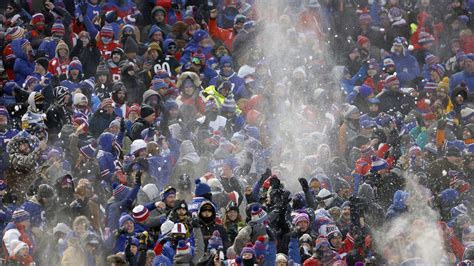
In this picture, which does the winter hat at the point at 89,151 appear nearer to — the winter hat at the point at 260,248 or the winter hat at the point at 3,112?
the winter hat at the point at 3,112

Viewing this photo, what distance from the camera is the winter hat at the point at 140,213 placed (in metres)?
23.4

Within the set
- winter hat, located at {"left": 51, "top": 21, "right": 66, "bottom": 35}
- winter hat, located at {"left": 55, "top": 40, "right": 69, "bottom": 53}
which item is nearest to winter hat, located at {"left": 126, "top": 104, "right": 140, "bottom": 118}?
winter hat, located at {"left": 55, "top": 40, "right": 69, "bottom": 53}

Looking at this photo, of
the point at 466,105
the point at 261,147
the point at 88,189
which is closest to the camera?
the point at 88,189

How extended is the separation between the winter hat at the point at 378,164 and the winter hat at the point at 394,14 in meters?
5.85

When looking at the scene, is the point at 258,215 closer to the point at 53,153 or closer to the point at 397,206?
the point at 397,206

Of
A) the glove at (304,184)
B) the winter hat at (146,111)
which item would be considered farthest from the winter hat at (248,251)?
the winter hat at (146,111)

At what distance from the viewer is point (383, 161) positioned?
1062 inches

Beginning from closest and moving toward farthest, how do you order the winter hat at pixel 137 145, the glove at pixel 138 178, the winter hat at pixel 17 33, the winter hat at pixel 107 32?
the glove at pixel 138 178, the winter hat at pixel 137 145, the winter hat at pixel 17 33, the winter hat at pixel 107 32

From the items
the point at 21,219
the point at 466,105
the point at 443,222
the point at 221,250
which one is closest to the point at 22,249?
the point at 21,219

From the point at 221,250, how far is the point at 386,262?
3.07m

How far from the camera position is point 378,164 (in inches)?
1059

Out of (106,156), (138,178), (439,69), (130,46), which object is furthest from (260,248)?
(439,69)

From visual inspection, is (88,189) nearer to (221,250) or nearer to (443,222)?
(221,250)

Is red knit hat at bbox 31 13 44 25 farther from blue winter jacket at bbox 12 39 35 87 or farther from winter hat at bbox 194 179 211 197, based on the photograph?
winter hat at bbox 194 179 211 197
